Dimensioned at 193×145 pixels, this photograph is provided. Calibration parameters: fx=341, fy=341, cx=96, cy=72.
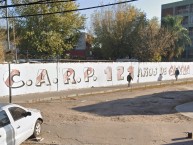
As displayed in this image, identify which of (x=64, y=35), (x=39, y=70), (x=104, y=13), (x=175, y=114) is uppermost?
(x=104, y=13)

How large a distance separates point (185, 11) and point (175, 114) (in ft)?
268

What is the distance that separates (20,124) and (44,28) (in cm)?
4347

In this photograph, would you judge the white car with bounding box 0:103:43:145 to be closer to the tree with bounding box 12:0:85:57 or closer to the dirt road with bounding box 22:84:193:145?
the dirt road with bounding box 22:84:193:145

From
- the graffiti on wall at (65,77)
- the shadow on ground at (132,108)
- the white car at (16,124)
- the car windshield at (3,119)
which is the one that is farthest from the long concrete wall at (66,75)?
the car windshield at (3,119)

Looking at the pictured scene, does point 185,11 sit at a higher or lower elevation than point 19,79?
higher

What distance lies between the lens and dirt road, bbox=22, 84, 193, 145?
10705 millimetres

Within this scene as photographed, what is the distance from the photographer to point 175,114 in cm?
1612

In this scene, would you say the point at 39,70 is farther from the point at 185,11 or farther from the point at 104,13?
the point at 185,11

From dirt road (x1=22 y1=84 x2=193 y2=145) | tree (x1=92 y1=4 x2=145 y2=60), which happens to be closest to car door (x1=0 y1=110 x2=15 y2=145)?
dirt road (x1=22 y1=84 x2=193 y2=145)

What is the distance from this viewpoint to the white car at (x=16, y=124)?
8469 mm

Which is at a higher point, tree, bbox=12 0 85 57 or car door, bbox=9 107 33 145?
tree, bbox=12 0 85 57

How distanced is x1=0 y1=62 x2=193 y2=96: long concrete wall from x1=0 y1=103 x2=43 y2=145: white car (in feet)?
19.8

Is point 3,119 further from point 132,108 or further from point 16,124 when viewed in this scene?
point 132,108

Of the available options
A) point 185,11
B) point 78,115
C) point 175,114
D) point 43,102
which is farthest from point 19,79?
point 185,11
